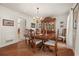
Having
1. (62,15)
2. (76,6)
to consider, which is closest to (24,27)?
(62,15)

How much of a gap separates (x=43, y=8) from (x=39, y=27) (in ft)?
1.17

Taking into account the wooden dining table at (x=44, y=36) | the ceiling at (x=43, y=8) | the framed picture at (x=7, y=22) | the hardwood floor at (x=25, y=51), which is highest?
the ceiling at (x=43, y=8)

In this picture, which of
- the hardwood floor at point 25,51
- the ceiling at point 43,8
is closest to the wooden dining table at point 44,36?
the hardwood floor at point 25,51

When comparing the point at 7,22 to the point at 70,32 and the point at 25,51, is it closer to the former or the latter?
the point at 25,51

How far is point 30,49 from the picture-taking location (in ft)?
6.82

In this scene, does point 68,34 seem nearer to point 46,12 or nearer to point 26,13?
point 46,12

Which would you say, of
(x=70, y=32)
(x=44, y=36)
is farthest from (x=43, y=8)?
(x=70, y=32)

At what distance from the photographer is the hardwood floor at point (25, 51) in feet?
6.65

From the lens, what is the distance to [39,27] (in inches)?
80.9

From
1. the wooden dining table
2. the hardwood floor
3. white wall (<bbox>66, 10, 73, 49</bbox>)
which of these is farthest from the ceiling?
the hardwood floor

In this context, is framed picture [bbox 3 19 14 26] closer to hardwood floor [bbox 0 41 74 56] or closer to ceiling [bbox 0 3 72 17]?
ceiling [bbox 0 3 72 17]

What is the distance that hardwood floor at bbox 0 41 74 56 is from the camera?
2.03m

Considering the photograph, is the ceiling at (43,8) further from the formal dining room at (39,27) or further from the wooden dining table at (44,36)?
the wooden dining table at (44,36)

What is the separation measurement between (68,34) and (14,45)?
3.33 ft
